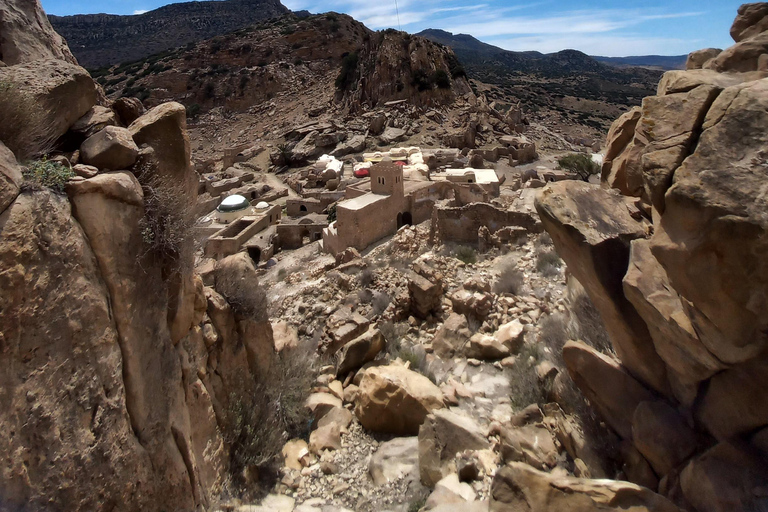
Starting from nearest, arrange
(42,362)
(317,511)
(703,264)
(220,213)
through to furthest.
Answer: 1. (42,362)
2. (703,264)
3. (317,511)
4. (220,213)

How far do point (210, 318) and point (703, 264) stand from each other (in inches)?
185

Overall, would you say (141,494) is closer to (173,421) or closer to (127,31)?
(173,421)

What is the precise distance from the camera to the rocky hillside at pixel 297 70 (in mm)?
43750

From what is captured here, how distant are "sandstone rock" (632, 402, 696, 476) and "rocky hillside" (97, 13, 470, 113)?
41.8m

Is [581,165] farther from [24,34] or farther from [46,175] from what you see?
[46,175]

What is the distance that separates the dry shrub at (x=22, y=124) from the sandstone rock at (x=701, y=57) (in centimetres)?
618

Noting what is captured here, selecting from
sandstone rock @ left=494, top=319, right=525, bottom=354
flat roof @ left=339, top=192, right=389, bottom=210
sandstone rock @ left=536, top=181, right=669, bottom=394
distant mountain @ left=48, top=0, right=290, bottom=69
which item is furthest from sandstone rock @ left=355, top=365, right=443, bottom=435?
distant mountain @ left=48, top=0, right=290, bottom=69

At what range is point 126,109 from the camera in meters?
4.42

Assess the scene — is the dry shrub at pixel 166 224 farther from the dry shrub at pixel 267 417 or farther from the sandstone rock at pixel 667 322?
the sandstone rock at pixel 667 322

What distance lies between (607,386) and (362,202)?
41.3 feet

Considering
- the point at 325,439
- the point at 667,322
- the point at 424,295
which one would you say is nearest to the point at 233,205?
the point at 424,295

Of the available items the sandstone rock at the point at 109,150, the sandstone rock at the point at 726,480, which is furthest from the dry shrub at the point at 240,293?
the sandstone rock at the point at 726,480

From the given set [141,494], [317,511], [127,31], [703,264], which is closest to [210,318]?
[141,494]

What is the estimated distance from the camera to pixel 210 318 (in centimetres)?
503
